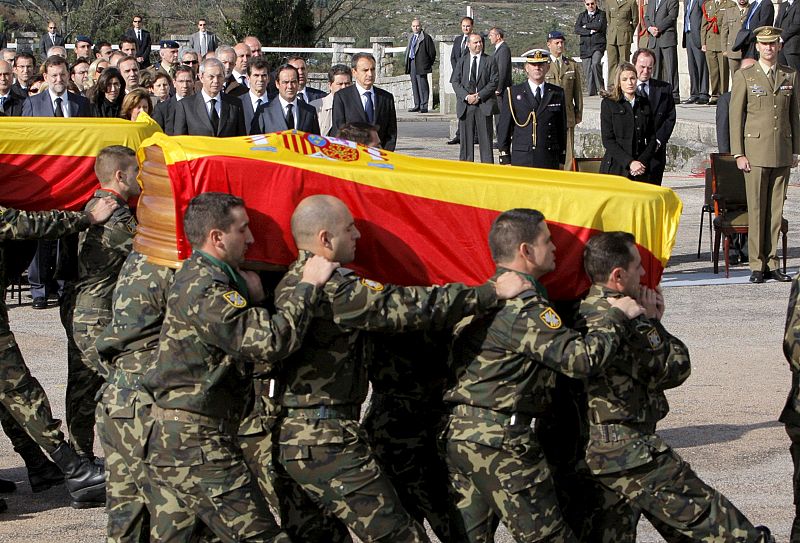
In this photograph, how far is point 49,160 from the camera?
6934 mm

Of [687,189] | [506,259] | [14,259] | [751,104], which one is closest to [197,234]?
[506,259]

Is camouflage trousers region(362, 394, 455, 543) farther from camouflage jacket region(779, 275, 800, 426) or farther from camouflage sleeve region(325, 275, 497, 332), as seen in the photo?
camouflage jacket region(779, 275, 800, 426)

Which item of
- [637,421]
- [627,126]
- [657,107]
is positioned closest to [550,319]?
[637,421]

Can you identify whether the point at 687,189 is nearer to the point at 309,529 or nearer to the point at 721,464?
the point at 721,464

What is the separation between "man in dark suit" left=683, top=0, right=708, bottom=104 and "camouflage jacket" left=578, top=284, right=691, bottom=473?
15660mm

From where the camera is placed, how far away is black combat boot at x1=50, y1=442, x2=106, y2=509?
6500mm

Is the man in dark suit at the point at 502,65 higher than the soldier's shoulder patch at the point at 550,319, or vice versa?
the man in dark suit at the point at 502,65

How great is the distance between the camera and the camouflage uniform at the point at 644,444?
4.98 metres

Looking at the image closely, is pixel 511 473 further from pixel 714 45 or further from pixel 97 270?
pixel 714 45

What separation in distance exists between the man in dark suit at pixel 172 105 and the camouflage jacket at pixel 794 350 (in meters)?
5.98

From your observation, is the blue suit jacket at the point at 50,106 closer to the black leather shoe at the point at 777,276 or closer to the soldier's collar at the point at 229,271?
the black leather shoe at the point at 777,276

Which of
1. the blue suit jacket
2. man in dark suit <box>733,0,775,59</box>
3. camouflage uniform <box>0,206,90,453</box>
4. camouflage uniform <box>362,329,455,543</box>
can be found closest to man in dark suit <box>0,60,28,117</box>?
the blue suit jacket

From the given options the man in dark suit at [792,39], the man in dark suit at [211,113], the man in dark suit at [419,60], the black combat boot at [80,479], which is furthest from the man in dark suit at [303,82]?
the man in dark suit at [419,60]

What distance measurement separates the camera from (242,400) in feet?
16.3
